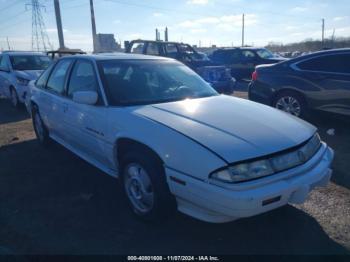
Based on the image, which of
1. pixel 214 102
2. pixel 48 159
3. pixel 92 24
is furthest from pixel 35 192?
pixel 92 24

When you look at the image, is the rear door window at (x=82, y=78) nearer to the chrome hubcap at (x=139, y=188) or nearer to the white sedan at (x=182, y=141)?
the white sedan at (x=182, y=141)

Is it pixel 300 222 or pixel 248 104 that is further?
pixel 248 104

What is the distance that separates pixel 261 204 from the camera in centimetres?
246

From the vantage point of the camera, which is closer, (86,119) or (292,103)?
(86,119)

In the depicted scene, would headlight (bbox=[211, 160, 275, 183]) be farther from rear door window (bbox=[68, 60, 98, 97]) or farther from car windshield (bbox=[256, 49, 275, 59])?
car windshield (bbox=[256, 49, 275, 59])

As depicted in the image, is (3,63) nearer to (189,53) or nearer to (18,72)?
(18,72)

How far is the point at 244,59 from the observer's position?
598 inches

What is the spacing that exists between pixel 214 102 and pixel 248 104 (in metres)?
0.42

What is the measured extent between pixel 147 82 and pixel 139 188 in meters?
1.35

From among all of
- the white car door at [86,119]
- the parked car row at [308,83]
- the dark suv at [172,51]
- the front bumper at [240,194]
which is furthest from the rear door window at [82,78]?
the dark suv at [172,51]

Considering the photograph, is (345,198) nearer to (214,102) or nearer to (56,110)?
(214,102)

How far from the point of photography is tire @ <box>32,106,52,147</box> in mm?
5504

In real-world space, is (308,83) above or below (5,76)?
below

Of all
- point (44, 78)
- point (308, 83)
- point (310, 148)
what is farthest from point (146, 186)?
point (308, 83)
